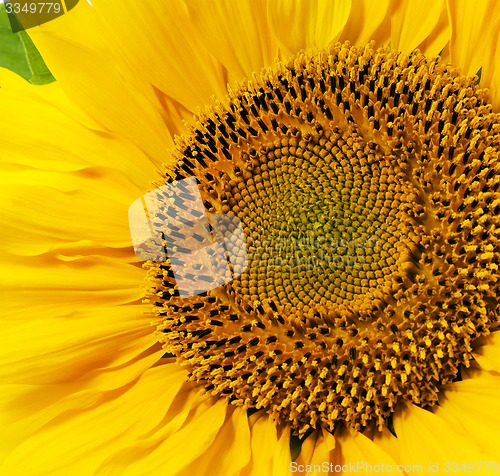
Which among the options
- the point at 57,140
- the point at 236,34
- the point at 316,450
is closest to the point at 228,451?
the point at 316,450

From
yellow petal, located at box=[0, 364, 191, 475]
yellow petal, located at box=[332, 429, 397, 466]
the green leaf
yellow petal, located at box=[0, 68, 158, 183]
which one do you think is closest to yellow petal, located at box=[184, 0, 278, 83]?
yellow petal, located at box=[0, 68, 158, 183]

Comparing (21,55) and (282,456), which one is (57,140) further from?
(282,456)

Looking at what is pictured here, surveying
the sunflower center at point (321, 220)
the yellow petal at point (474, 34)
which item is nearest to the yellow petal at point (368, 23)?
the yellow petal at point (474, 34)

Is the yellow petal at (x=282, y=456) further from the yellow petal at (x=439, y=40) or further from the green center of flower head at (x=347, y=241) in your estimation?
the yellow petal at (x=439, y=40)

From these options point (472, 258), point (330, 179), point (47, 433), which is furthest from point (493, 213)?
point (47, 433)

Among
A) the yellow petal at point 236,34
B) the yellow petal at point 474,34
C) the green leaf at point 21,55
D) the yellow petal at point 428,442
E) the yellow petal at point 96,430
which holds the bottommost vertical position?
the yellow petal at point 428,442

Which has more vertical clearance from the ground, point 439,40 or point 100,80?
point 100,80
